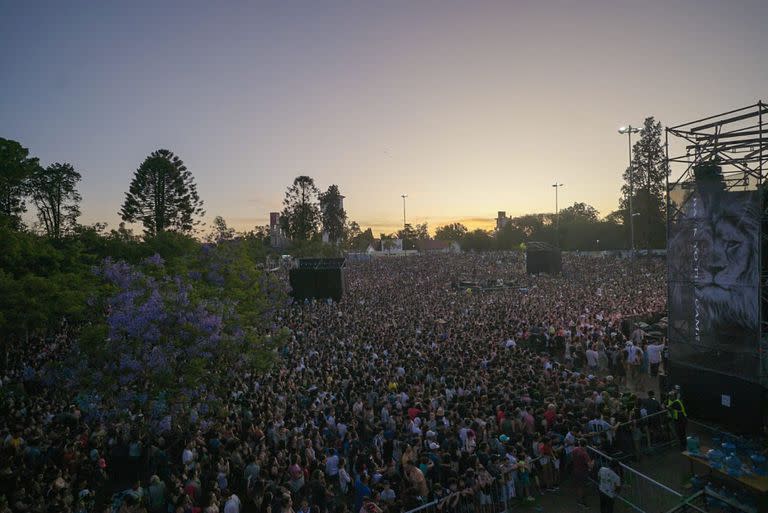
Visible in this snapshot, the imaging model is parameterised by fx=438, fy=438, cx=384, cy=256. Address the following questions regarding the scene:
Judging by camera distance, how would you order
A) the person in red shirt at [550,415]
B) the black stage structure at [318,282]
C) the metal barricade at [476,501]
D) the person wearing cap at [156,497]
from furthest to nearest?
the black stage structure at [318,282] → the person in red shirt at [550,415] → the person wearing cap at [156,497] → the metal barricade at [476,501]

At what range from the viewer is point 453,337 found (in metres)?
18.7

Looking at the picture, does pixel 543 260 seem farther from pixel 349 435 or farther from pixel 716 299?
pixel 349 435

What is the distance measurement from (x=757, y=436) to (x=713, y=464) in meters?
3.28

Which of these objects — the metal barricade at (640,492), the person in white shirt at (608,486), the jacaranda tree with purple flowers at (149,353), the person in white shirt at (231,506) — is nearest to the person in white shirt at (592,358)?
the metal barricade at (640,492)

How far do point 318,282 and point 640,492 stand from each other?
24.7 metres

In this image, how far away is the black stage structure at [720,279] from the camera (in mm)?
9641

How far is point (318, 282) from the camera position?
30.6 meters

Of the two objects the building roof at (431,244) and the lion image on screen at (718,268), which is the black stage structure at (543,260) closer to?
the lion image on screen at (718,268)

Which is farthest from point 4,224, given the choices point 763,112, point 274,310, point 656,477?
point 763,112

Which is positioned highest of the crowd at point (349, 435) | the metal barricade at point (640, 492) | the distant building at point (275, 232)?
the distant building at point (275, 232)

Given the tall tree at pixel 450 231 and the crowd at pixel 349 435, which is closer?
the crowd at pixel 349 435

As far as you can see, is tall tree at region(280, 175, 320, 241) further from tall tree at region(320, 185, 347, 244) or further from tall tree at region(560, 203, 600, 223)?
tall tree at region(560, 203, 600, 223)

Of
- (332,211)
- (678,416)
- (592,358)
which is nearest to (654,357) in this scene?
(592,358)

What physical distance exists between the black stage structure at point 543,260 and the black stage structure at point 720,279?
1287 inches
